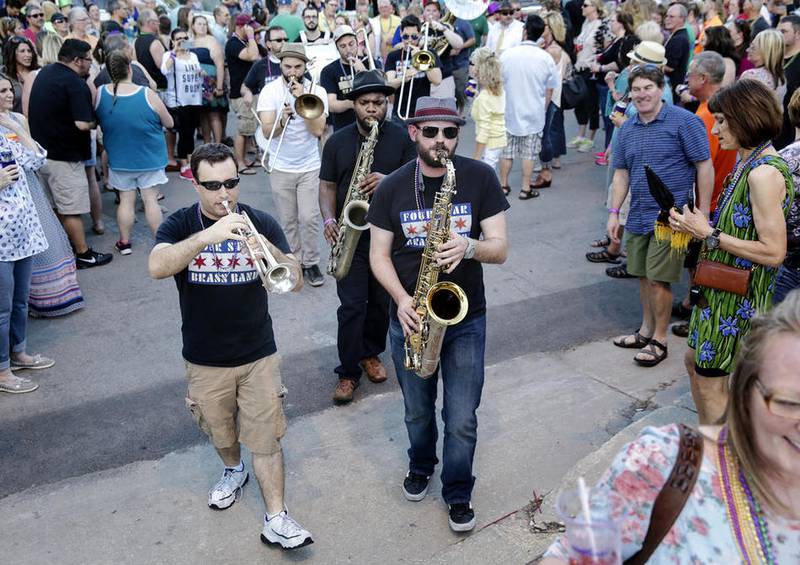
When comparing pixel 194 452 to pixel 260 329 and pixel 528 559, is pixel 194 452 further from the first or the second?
pixel 528 559

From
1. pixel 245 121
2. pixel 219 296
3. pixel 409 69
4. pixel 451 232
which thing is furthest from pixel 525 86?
pixel 219 296

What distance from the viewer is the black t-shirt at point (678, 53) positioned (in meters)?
9.70

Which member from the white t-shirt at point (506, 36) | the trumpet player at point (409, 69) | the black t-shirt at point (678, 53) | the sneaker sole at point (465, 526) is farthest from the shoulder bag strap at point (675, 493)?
the white t-shirt at point (506, 36)

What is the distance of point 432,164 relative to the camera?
3957 mm

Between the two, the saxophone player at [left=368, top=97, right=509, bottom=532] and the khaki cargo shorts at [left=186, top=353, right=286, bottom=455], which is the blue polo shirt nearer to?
the saxophone player at [left=368, top=97, right=509, bottom=532]

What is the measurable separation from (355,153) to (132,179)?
338cm

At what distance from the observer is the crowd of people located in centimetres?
381

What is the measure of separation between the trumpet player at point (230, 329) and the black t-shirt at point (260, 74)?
5.95 m

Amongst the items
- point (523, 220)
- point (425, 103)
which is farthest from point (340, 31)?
point (425, 103)

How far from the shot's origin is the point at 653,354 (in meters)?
5.84

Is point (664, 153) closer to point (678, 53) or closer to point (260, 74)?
point (678, 53)

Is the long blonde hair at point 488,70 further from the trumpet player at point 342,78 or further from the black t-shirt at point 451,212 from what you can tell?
the black t-shirt at point 451,212

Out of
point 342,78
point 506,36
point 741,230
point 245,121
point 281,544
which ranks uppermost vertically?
point 506,36

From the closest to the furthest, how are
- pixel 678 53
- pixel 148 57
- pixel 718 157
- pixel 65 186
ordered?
pixel 718 157, pixel 65 186, pixel 678 53, pixel 148 57
